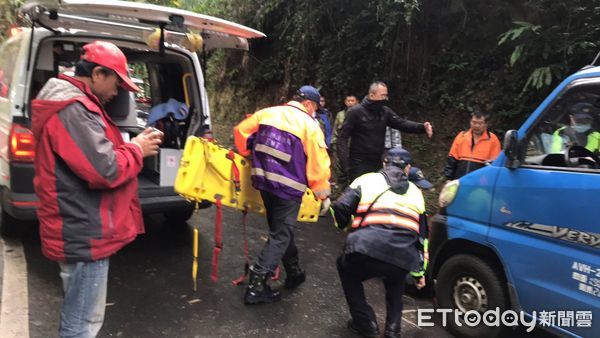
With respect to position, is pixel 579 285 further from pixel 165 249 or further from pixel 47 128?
pixel 165 249

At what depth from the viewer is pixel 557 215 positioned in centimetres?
278

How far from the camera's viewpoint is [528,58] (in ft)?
19.5

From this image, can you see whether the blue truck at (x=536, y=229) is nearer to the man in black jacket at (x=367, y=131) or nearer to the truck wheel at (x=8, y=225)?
the man in black jacket at (x=367, y=131)

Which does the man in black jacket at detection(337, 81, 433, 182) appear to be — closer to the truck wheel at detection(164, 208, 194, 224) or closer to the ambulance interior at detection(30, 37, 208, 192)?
the ambulance interior at detection(30, 37, 208, 192)

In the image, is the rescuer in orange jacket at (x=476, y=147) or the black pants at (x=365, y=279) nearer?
the black pants at (x=365, y=279)

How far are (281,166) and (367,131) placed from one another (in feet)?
6.75

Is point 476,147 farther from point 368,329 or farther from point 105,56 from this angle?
point 105,56

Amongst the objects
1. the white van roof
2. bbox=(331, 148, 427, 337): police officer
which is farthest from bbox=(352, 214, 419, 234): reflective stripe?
the white van roof

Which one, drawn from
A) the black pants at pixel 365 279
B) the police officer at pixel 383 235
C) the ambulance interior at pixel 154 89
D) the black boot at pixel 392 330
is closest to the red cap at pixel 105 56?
the police officer at pixel 383 235

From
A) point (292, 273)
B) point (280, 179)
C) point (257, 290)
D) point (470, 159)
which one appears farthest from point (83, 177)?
point (470, 159)

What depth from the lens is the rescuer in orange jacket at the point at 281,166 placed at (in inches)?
142

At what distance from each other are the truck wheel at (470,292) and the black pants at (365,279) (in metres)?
0.49

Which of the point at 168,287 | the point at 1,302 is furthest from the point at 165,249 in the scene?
the point at 1,302

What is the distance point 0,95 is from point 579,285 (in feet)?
16.4
